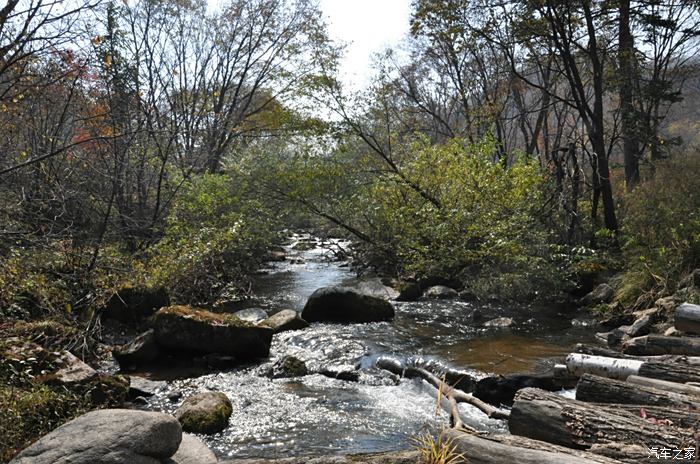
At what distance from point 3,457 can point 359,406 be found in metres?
3.81

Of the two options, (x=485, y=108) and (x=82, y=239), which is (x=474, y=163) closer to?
(x=485, y=108)

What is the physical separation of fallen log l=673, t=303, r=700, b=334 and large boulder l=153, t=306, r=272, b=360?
239 inches

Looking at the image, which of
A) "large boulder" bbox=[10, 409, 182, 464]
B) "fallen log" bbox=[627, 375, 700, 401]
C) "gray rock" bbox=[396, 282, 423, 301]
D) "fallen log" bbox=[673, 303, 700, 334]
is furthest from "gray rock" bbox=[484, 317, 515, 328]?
"large boulder" bbox=[10, 409, 182, 464]

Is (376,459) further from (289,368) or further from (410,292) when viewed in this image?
(410,292)

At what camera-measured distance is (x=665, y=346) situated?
637cm

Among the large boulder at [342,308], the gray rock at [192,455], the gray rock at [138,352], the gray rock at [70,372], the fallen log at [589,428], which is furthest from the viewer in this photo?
the large boulder at [342,308]

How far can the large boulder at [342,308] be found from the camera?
11078 mm

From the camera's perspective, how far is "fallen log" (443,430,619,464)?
3145 mm

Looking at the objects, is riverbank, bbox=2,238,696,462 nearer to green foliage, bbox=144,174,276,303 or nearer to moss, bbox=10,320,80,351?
moss, bbox=10,320,80,351

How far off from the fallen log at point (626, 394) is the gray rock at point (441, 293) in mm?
8915

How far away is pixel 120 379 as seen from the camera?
6.54 m

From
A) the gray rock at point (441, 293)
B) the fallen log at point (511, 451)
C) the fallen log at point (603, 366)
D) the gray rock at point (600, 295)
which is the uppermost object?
the fallen log at point (511, 451)

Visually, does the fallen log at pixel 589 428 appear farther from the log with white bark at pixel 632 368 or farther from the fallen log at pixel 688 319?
the fallen log at pixel 688 319

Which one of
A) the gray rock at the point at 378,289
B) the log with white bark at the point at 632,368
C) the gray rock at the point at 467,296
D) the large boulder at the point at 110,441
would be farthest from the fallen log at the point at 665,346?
the gray rock at the point at 378,289
